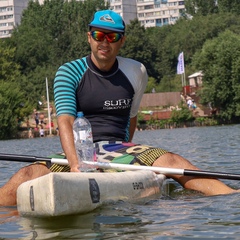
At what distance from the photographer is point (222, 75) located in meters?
71.1

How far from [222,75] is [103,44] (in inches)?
2496

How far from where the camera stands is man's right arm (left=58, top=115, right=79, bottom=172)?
25.0ft

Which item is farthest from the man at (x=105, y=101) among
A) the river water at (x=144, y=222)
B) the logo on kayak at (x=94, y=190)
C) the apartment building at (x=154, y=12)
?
the apartment building at (x=154, y=12)

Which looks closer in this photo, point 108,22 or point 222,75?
point 108,22

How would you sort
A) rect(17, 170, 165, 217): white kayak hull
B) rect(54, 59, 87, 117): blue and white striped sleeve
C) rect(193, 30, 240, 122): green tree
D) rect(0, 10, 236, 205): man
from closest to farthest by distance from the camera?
rect(17, 170, 165, 217): white kayak hull
rect(54, 59, 87, 117): blue and white striped sleeve
rect(0, 10, 236, 205): man
rect(193, 30, 240, 122): green tree

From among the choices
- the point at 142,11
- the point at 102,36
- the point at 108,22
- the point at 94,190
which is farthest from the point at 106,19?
the point at 142,11

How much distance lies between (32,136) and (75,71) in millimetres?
58841

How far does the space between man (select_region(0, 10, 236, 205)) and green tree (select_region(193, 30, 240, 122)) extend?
203 feet

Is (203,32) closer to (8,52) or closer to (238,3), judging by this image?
Answer: (238,3)

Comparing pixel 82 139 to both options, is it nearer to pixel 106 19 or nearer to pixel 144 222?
pixel 106 19

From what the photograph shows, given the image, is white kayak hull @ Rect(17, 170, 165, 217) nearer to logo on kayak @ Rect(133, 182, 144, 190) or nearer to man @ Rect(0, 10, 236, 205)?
logo on kayak @ Rect(133, 182, 144, 190)

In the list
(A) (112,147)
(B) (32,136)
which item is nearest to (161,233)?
(A) (112,147)

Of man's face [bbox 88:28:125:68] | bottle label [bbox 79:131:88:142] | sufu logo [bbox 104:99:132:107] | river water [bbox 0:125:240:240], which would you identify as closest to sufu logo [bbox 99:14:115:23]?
man's face [bbox 88:28:125:68]

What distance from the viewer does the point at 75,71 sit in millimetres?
8492
